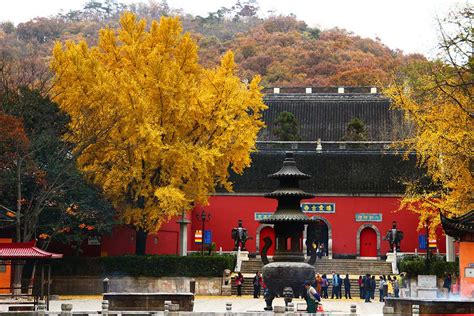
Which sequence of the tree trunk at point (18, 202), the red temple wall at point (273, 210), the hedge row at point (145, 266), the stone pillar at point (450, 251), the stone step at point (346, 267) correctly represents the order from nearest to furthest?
the tree trunk at point (18, 202)
the hedge row at point (145, 266)
the stone pillar at point (450, 251)
the stone step at point (346, 267)
the red temple wall at point (273, 210)

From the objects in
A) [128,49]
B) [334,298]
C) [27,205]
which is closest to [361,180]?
[334,298]

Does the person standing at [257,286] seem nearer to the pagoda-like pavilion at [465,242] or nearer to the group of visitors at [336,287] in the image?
the group of visitors at [336,287]

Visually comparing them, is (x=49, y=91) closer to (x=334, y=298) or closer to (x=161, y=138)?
(x=161, y=138)

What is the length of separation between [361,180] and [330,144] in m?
3.93

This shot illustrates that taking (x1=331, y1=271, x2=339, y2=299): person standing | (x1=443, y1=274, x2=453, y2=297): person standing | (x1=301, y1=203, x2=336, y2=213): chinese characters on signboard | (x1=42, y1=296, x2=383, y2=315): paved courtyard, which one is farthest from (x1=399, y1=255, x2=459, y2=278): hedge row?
(x1=301, y1=203, x2=336, y2=213): chinese characters on signboard

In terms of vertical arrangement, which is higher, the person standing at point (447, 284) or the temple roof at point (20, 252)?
the temple roof at point (20, 252)

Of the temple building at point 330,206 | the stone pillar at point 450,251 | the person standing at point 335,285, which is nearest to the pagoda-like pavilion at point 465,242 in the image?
the person standing at point 335,285

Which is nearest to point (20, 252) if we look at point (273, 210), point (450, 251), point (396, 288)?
point (396, 288)

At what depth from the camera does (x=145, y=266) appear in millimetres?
36656

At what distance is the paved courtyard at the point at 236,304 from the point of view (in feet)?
90.8

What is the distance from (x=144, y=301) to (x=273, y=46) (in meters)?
68.6

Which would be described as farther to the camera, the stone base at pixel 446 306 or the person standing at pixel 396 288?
the person standing at pixel 396 288

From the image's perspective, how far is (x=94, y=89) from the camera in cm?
3475

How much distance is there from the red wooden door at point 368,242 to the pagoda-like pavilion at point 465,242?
674 inches
